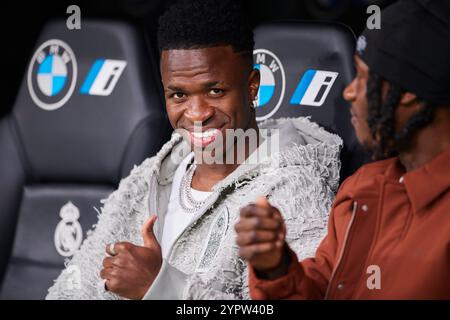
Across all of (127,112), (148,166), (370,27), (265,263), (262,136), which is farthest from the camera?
(127,112)

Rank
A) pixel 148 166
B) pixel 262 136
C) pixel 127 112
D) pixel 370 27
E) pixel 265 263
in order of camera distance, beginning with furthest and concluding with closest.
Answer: pixel 127 112 → pixel 148 166 → pixel 262 136 → pixel 370 27 → pixel 265 263

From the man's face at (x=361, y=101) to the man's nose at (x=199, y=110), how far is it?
1.20 feet

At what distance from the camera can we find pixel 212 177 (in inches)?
75.5

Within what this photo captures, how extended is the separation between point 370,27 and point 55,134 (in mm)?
1054

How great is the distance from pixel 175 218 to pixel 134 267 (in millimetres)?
288

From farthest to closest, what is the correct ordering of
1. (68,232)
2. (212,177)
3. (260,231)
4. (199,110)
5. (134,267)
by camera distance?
(68,232), (212,177), (199,110), (134,267), (260,231)

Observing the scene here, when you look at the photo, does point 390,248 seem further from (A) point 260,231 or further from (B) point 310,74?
(B) point 310,74

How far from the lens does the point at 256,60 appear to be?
6.97 feet

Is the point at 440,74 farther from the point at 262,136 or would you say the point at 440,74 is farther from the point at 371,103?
the point at 262,136

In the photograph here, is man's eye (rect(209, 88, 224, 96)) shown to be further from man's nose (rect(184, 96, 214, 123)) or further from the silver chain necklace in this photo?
the silver chain necklace

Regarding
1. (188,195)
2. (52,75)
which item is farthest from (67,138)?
(188,195)

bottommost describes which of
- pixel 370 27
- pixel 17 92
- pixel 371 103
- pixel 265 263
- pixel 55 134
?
pixel 265 263

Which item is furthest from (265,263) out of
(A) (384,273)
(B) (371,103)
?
(B) (371,103)

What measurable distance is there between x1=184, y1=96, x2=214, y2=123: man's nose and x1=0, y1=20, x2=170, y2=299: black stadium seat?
0.43 meters
